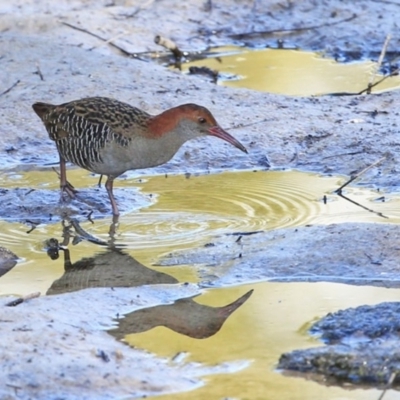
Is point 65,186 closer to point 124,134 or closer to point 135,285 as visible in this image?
point 124,134

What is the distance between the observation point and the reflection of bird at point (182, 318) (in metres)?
6.60

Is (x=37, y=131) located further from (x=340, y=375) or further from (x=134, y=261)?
(x=340, y=375)

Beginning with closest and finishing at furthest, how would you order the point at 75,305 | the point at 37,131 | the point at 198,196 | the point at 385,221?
the point at 75,305
the point at 385,221
the point at 198,196
the point at 37,131

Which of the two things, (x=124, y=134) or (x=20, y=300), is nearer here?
(x=20, y=300)

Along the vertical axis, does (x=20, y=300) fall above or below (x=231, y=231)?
above

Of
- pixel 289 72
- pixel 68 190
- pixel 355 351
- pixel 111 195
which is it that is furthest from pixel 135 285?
pixel 289 72

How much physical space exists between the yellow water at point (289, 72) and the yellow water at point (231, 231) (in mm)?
2975

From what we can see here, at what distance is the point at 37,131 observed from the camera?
434 inches

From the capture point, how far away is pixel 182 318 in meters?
6.81

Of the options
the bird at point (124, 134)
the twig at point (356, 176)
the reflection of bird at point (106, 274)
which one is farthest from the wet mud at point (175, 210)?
the bird at point (124, 134)

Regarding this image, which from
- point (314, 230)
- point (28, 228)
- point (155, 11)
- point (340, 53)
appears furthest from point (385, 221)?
point (155, 11)

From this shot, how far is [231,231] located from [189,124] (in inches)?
35.9

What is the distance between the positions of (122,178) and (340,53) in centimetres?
538

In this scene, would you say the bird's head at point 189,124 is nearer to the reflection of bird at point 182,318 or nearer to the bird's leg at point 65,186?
the bird's leg at point 65,186
